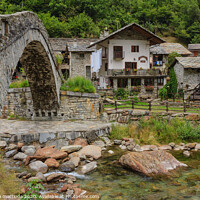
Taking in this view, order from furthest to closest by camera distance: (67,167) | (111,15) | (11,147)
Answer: (111,15) → (11,147) → (67,167)

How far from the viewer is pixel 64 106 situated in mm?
13031

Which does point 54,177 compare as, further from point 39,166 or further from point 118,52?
point 118,52

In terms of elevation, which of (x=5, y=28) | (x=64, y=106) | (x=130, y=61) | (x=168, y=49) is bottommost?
(x=64, y=106)

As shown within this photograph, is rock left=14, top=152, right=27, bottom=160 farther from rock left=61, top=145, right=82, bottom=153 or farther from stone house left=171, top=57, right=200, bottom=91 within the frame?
stone house left=171, top=57, right=200, bottom=91

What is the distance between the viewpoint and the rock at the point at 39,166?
747 centimetres

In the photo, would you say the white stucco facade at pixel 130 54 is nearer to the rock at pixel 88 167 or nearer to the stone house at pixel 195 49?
the rock at pixel 88 167

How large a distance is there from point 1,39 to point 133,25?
19561mm


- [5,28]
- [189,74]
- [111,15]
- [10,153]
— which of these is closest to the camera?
[5,28]

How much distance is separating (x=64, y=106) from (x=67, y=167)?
5.70 meters

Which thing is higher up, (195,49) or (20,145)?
(195,49)

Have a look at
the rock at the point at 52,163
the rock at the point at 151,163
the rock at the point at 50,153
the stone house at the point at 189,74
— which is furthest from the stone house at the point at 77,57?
the rock at the point at 151,163

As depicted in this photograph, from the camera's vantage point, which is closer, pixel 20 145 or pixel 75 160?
→ pixel 75 160

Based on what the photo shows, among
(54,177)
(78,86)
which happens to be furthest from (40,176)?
(78,86)

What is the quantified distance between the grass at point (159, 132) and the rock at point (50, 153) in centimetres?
348
